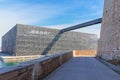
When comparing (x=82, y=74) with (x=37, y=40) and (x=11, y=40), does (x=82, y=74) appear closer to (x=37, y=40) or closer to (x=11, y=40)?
(x=37, y=40)

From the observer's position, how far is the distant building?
122ft

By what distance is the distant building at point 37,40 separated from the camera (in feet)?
122

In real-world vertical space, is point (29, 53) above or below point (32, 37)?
below

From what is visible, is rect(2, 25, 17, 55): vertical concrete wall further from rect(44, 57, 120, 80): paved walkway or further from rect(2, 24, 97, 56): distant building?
rect(44, 57, 120, 80): paved walkway

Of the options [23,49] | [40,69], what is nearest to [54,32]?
[23,49]

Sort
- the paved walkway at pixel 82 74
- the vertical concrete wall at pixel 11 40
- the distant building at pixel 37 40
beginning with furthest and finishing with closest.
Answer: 1. the vertical concrete wall at pixel 11 40
2. the distant building at pixel 37 40
3. the paved walkway at pixel 82 74

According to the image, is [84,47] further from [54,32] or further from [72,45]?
[54,32]

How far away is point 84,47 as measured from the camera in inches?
1962

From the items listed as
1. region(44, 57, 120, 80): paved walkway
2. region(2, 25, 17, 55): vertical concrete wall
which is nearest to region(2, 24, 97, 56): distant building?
region(2, 25, 17, 55): vertical concrete wall

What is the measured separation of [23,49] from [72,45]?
47.1ft

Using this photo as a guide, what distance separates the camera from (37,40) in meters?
39.7

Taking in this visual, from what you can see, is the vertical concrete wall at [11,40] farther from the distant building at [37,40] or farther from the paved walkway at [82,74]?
the paved walkway at [82,74]

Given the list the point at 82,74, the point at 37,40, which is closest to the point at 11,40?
the point at 37,40

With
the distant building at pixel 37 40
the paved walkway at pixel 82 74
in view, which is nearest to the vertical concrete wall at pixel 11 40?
the distant building at pixel 37 40
